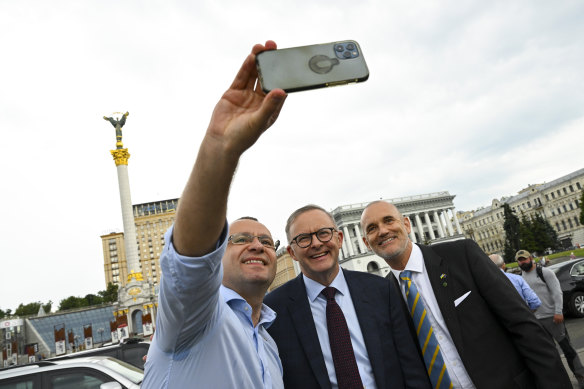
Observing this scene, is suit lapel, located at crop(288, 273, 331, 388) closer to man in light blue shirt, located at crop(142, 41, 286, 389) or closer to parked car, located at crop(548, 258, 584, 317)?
man in light blue shirt, located at crop(142, 41, 286, 389)

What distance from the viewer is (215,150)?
3.55ft

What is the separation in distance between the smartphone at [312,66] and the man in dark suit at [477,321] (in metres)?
2.23

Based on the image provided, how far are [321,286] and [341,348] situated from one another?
0.51 meters

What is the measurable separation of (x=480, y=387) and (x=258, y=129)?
2620 mm

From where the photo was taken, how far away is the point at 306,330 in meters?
2.76

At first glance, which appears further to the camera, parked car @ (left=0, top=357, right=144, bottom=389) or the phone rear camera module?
parked car @ (left=0, top=357, right=144, bottom=389)

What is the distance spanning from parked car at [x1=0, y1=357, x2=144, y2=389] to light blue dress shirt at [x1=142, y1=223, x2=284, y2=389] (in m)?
3.66

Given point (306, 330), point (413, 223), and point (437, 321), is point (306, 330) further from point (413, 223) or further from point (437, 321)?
point (413, 223)

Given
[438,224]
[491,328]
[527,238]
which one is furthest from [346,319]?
[438,224]

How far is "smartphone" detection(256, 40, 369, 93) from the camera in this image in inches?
48.3

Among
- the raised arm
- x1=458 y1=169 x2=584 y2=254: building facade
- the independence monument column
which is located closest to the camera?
the raised arm

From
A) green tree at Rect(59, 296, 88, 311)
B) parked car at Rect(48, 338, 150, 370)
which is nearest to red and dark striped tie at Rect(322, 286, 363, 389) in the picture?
parked car at Rect(48, 338, 150, 370)

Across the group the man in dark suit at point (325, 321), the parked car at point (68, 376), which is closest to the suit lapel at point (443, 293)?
the man in dark suit at point (325, 321)

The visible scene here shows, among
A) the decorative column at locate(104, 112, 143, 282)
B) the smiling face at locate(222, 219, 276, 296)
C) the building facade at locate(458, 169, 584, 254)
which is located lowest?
the smiling face at locate(222, 219, 276, 296)
